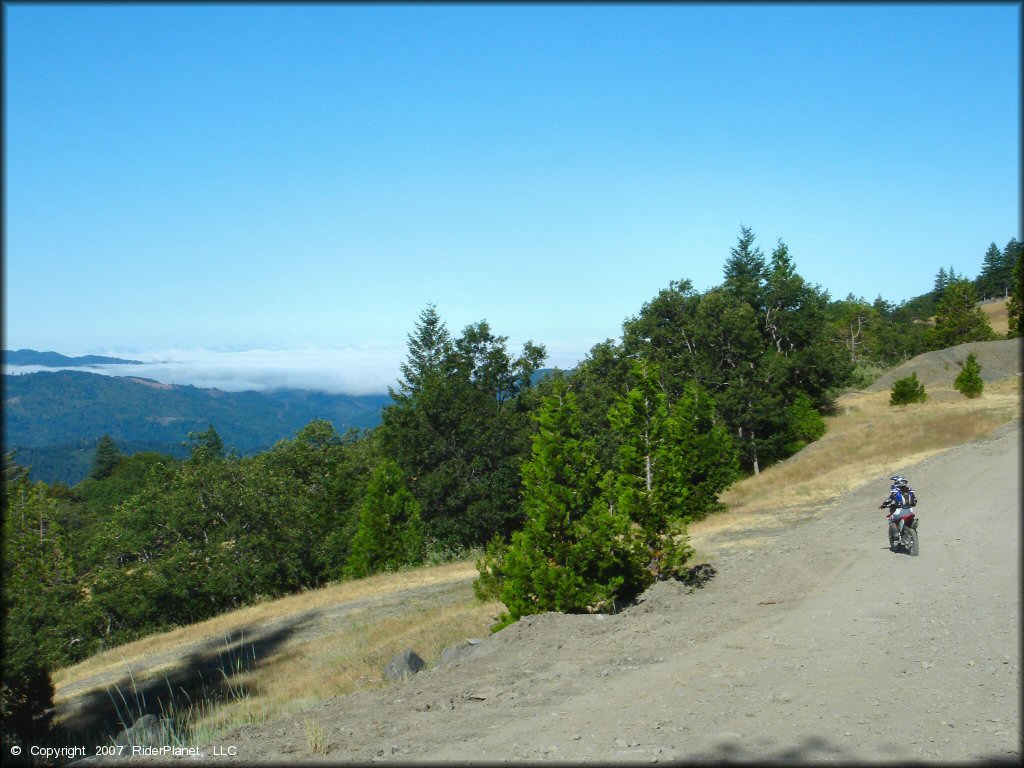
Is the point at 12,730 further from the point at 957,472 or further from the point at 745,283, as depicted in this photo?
the point at 745,283

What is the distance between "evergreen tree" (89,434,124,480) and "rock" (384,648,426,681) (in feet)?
363

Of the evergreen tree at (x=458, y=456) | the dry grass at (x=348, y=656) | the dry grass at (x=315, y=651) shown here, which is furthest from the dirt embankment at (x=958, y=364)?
the dry grass at (x=348, y=656)

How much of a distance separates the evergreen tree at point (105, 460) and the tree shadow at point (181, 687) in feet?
325

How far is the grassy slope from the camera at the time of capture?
15.5 metres

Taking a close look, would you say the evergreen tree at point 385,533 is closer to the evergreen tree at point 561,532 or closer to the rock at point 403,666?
the evergreen tree at point 561,532

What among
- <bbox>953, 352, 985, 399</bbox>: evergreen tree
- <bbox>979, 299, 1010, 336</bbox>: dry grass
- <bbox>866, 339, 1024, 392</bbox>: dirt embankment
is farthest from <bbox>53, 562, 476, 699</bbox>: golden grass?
<bbox>979, 299, 1010, 336</bbox>: dry grass

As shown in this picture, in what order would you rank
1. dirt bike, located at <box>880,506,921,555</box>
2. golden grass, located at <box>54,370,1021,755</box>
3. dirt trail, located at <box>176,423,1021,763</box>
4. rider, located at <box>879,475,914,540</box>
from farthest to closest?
rider, located at <box>879,475,914,540</box>
dirt bike, located at <box>880,506,921,555</box>
golden grass, located at <box>54,370,1021,755</box>
dirt trail, located at <box>176,423,1021,763</box>

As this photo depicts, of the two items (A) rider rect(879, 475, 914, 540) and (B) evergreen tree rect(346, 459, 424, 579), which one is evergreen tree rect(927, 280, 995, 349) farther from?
(A) rider rect(879, 475, 914, 540)

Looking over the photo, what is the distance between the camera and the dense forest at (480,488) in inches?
600

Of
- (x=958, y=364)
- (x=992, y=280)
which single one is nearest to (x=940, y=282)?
(x=992, y=280)

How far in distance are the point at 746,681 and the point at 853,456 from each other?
104ft

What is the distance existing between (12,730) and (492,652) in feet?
28.1

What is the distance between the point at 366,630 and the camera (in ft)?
67.3

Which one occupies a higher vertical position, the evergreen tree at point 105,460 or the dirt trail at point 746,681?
the dirt trail at point 746,681
